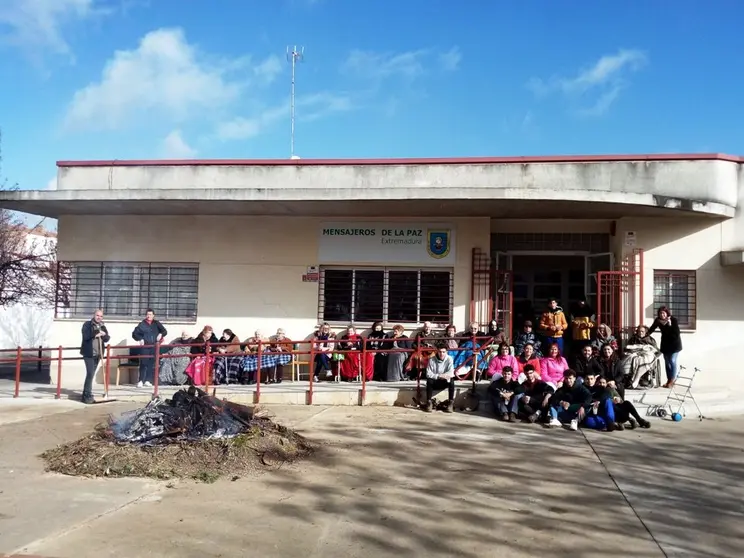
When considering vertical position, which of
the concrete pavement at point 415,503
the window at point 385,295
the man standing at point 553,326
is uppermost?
the window at point 385,295

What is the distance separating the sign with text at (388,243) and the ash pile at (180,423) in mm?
5862

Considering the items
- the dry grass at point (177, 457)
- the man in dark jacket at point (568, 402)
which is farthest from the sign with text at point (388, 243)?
the dry grass at point (177, 457)

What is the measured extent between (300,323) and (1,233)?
13.3 metres

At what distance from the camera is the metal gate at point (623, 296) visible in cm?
1176

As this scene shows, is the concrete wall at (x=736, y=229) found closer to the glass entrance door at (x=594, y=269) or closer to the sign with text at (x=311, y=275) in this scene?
the glass entrance door at (x=594, y=269)

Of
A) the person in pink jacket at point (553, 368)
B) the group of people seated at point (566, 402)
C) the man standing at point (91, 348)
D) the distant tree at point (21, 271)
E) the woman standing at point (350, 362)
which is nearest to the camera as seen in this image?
the group of people seated at point (566, 402)

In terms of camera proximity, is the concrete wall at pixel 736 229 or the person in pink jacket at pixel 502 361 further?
the concrete wall at pixel 736 229

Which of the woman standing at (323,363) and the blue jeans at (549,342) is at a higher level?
the blue jeans at (549,342)

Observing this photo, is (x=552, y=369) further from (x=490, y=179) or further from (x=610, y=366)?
(x=490, y=179)

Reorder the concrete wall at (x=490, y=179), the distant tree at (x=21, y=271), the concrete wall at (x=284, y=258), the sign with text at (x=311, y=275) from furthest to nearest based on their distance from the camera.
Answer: the distant tree at (x=21, y=271) < the sign with text at (x=311, y=275) < the concrete wall at (x=284, y=258) < the concrete wall at (x=490, y=179)

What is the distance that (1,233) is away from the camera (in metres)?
20.3

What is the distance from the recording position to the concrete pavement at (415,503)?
14.5 ft

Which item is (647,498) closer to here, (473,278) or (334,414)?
(334,414)

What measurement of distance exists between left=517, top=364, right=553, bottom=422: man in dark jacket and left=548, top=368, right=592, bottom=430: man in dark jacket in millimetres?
112
